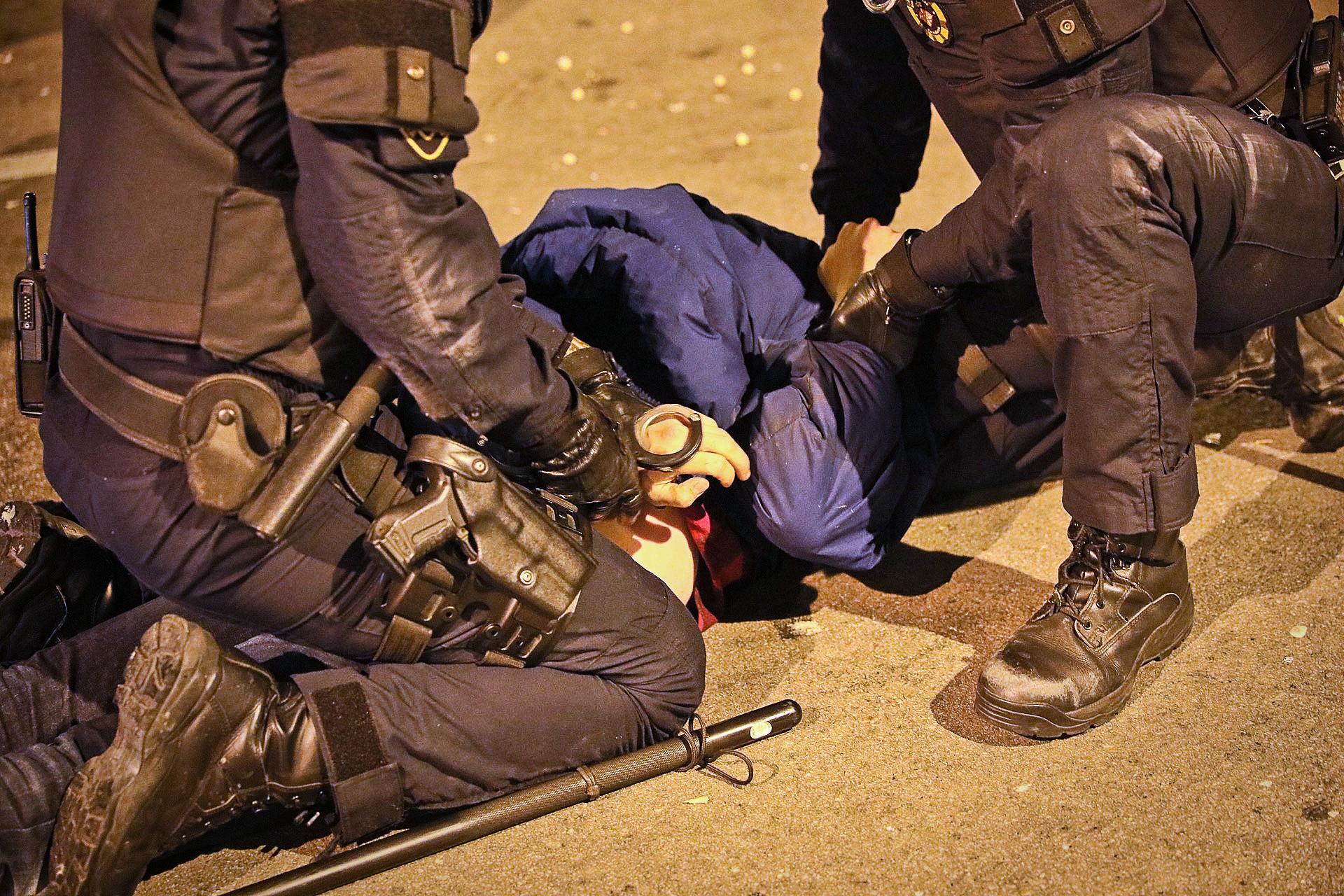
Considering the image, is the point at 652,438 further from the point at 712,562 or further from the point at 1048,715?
the point at 1048,715

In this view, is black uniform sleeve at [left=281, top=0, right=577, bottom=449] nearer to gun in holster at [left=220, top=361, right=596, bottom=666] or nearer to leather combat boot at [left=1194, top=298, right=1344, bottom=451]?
gun in holster at [left=220, top=361, right=596, bottom=666]

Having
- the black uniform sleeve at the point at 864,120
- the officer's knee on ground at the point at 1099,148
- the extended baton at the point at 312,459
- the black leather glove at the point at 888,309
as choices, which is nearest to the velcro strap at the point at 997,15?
the officer's knee on ground at the point at 1099,148

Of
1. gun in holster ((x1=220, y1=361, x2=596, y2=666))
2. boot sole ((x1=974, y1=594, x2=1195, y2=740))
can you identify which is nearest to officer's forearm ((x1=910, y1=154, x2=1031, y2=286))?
Answer: boot sole ((x1=974, y1=594, x2=1195, y2=740))

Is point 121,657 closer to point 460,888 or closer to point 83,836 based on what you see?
point 83,836

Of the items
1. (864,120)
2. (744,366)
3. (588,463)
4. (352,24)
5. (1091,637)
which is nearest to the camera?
(352,24)

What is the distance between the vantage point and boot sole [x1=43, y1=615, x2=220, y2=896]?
1.48 metres

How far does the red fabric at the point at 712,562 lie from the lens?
2.07 m

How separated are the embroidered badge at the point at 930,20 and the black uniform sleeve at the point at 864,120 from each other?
1.65ft

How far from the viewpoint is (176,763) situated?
4.95 ft

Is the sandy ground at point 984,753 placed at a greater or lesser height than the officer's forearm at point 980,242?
lesser

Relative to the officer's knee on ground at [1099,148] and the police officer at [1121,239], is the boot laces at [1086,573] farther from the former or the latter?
the officer's knee on ground at [1099,148]

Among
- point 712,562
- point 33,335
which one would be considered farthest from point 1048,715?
point 33,335

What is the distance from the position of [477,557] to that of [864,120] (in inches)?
57.4

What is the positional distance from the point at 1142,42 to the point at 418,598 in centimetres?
131
